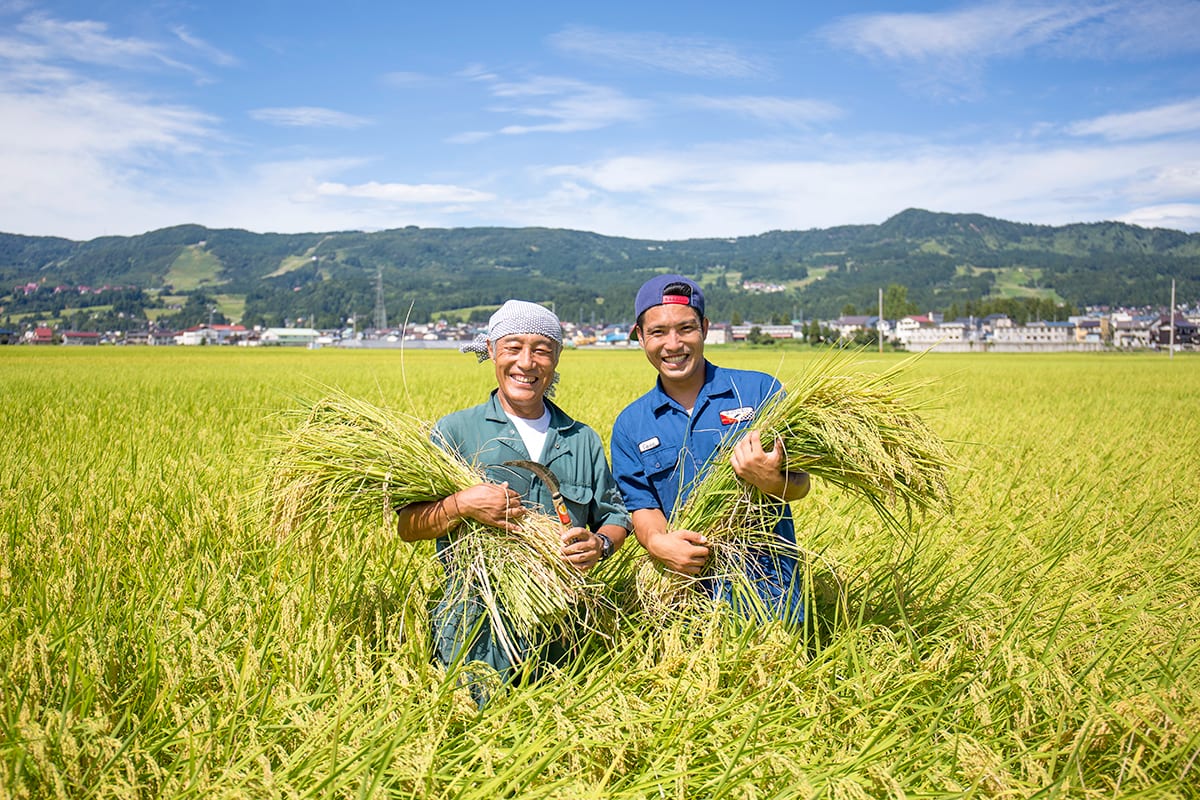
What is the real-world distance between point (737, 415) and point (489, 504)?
0.99 meters

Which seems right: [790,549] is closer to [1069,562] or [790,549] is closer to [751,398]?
[751,398]

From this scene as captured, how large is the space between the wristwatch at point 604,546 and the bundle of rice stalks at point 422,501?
0.12 metres

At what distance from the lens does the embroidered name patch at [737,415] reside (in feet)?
9.22

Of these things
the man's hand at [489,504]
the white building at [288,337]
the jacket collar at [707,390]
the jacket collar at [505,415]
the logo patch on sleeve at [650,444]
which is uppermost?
the white building at [288,337]

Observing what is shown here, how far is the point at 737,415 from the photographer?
113 inches

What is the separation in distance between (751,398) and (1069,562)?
2386 millimetres

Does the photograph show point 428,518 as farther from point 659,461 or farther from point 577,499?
point 659,461

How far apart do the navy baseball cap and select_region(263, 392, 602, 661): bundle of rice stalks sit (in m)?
0.87

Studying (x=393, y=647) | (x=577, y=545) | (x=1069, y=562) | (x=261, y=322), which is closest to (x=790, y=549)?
(x=577, y=545)

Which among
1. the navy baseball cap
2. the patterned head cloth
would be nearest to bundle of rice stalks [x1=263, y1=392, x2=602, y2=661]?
the patterned head cloth

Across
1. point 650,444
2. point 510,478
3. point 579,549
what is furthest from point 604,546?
point 650,444

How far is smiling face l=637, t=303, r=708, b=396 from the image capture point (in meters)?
2.81

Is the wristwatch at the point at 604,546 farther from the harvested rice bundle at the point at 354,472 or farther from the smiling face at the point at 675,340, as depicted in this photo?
the smiling face at the point at 675,340

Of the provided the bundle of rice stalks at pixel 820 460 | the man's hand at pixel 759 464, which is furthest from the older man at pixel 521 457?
the man's hand at pixel 759 464
